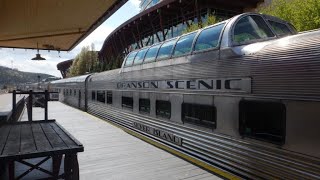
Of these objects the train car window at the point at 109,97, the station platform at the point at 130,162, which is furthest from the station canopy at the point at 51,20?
the station platform at the point at 130,162

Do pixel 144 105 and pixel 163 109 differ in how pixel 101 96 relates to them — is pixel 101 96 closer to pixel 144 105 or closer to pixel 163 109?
pixel 144 105

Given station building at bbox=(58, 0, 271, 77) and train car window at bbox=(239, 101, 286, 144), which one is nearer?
train car window at bbox=(239, 101, 286, 144)

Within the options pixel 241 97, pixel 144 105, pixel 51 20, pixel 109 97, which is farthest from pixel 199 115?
pixel 109 97

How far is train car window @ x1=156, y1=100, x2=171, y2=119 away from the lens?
9750 millimetres

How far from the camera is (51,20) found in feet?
32.8

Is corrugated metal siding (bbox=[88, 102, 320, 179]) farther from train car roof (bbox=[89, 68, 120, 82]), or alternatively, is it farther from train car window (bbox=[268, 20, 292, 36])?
train car roof (bbox=[89, 68, 120, 82])

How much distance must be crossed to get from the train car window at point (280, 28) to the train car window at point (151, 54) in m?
4.44

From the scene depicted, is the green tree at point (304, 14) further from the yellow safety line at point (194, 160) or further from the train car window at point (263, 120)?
the train car window at point (263, 120)

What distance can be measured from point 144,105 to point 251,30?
569 centimetres

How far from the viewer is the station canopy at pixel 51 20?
7.88 metres

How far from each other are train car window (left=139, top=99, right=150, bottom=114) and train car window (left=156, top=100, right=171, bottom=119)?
0.84 metres

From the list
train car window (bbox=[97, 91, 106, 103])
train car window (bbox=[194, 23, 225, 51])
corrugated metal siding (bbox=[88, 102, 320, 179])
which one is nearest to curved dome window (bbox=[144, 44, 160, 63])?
corrugated metal siding (bbox=[88, 102, 320, 179])

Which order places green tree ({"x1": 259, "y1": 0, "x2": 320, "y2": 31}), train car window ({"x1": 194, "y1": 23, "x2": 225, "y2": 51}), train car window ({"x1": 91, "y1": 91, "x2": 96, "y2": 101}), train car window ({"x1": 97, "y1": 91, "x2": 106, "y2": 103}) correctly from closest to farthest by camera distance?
train car window ({"x1": 194, "y1": 23, "x2": 225, "y2": 51}), green tree ({"x1": 259, "y1": 0, "x2": 320, "y2": 31}), train car window ({"x1": 97, "y1": 91, "x2": 106, "y2": 103}), train car window ({"x1": 91, "y1": 91, "x2": 96, "y2": 101})

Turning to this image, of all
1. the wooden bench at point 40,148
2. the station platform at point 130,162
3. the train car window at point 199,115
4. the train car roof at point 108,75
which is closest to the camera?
the wooden bench at point 40,148
